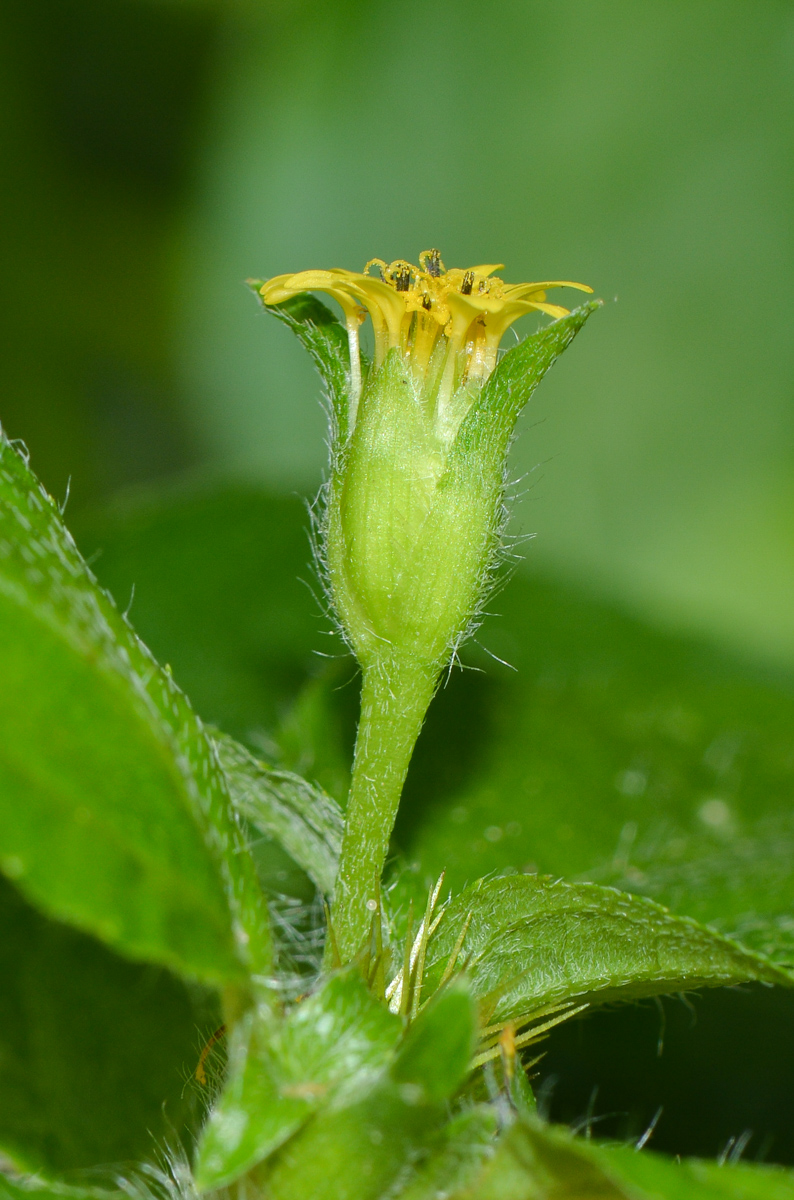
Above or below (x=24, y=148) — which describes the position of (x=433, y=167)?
above

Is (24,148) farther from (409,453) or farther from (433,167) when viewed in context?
(409,453)

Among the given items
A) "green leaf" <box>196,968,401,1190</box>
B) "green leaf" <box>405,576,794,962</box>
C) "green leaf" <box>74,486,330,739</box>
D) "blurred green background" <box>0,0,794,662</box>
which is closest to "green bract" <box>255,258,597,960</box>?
"green leaf" <box>196,968,401,1190</box>

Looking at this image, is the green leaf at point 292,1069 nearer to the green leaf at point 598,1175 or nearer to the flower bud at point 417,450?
the green leaf at point 598,1175

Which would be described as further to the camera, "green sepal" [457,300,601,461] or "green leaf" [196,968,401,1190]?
"green sepal" [457,300,601,461]

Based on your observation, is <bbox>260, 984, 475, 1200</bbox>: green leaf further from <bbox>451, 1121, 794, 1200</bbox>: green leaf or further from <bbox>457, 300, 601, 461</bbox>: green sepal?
<bbox>457, 300, 601, 461</bbox>: green sepal

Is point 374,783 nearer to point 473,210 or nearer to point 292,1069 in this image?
point 292,1069

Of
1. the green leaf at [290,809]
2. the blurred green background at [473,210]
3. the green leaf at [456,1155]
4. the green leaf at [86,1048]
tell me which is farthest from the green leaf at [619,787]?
the blurred green background at [473,210]

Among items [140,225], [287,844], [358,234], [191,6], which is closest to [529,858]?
[287,844]
